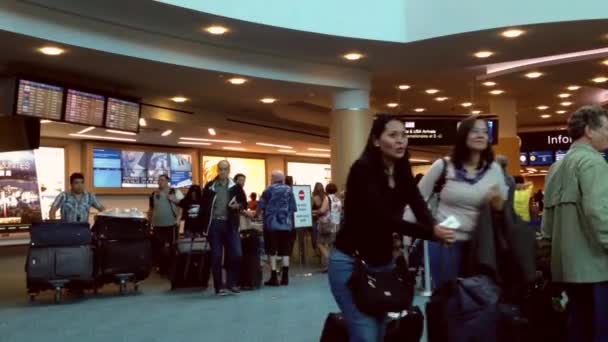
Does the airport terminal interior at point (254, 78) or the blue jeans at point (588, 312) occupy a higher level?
the airport terminal interior at point (254, 78)

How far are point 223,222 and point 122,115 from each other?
121 inches

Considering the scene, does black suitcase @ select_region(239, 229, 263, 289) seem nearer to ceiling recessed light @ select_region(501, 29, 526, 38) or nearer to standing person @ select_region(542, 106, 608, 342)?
ceiling recessed light @ select_region(501, 29, 526, 38)

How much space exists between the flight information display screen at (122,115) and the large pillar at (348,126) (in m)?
3.24

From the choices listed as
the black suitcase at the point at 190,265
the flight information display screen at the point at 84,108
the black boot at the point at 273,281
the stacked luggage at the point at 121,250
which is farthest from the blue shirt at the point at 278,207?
the flight information display screen at the point at 84,108

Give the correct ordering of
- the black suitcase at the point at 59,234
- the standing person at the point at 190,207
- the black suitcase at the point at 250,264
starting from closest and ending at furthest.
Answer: the black suitcase at the point at 59,234
the black suitcase at the point at 250,264
the standing person at the point at 190,207

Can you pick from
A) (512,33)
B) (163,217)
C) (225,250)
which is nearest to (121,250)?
(225,250)

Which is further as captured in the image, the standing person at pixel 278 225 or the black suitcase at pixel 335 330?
the standing person at pixel 278 225

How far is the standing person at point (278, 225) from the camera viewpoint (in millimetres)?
9688

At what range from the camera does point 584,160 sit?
11.7ft

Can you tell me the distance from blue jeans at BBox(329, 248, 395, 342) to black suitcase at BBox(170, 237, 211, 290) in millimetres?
6455

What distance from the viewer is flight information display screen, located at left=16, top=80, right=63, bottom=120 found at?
8.90m

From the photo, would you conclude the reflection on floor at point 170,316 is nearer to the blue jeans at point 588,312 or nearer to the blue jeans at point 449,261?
the blue jeans at point 449,261

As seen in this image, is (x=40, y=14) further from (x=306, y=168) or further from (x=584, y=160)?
(x=306, y=168)

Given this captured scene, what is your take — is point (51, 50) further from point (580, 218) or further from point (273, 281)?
point (580, 218)
